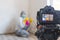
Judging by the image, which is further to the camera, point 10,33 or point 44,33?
point 10,33

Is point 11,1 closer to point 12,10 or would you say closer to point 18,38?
point 12,10

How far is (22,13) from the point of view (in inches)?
158

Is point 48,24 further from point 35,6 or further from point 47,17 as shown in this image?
point 35,6

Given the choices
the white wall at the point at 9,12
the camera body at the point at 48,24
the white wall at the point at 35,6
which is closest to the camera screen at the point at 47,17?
the camera body at the point at 48,24

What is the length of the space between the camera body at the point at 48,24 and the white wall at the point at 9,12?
8.56ft

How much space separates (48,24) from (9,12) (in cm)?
264

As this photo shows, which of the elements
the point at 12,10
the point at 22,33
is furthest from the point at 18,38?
the point at 12,10

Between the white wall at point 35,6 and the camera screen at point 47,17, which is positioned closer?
the camera screen at point 47,17

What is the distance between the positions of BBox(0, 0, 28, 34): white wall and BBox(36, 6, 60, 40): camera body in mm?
2610

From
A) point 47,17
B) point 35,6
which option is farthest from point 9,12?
point 47,17

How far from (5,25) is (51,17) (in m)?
2.71

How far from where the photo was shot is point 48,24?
156 centimetres

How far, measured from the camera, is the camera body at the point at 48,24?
154 centimetres

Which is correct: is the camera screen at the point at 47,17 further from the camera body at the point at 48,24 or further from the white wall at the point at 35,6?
the white wall at the point at 35,6
